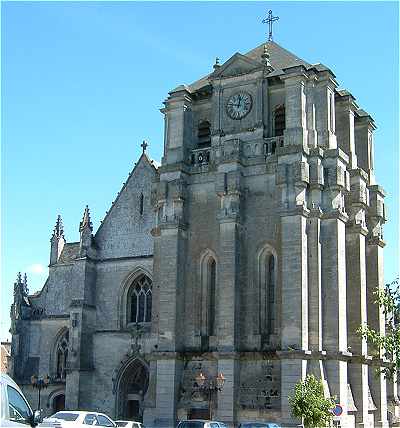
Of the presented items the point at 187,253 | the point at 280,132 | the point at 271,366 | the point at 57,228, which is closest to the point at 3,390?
the point at 271,366

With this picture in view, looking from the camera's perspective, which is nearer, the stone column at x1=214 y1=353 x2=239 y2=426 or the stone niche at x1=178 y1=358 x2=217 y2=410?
the stone column at x1=214 y1=353 x2=239 y2=426

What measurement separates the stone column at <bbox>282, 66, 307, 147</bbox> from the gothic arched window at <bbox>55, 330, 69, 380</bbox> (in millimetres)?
17919

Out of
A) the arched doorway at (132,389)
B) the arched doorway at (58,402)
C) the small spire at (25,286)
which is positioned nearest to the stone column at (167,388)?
the arched doorway at (132,389)

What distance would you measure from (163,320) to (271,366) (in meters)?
5.51

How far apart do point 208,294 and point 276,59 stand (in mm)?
12311

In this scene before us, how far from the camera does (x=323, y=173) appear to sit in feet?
107

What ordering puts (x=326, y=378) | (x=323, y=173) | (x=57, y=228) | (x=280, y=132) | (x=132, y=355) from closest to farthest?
(x=326, y=378) → (x=323, y=173) → (x=280, y=132) → (x=132, y=355) → (x=57, y=228)

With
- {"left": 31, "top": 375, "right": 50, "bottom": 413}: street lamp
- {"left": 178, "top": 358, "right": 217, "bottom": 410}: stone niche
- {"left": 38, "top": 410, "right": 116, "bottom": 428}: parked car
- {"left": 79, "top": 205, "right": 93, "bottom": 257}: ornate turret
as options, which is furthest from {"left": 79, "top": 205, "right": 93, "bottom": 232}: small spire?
{"left": 38, "top": 410, "right": 116, "bottom": 428}: parked car

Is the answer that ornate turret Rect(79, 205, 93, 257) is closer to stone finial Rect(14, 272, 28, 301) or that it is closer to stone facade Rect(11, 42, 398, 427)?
stone facade Rect(11, 42, 398, 427)

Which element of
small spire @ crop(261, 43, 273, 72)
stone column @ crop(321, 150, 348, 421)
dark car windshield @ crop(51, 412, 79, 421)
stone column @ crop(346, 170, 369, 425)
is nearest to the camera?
dark car windshield @ crop(51, 412, 79, 421)

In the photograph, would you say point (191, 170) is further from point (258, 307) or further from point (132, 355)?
point (132, 355)

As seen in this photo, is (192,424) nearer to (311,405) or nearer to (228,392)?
(311,405)

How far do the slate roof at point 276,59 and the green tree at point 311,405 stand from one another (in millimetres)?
14761

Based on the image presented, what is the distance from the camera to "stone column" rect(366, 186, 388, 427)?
3428 centimetres
